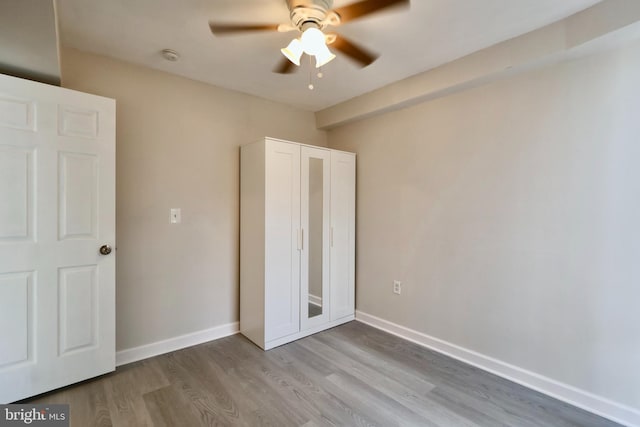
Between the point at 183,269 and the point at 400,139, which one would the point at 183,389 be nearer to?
the point at 183,269

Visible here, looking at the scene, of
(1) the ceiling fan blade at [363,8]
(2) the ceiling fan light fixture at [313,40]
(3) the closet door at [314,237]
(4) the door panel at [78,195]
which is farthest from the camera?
(3) the closet door at [314,237]

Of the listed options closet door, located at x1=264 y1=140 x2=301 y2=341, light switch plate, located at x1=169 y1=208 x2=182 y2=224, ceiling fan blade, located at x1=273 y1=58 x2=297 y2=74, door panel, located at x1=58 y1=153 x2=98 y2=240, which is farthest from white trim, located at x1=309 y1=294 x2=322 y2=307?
ceiling fan blade, located at x1=273 y1=58 x2=297 y2=74

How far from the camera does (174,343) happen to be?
265 centimetres

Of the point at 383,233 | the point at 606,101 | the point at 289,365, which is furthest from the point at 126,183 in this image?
the point at 606,101

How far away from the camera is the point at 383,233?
10.3ft

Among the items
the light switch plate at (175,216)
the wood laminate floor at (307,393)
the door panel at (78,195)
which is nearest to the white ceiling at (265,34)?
the door panel at (78,195)

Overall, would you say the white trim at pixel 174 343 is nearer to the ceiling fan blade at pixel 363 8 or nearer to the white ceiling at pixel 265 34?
the white ceiling at pixel 265 34

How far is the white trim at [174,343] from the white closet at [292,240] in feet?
0.53

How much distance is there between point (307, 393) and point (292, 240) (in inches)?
50.0

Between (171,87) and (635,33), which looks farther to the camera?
(171,87)

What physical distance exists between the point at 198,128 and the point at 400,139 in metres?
1.93

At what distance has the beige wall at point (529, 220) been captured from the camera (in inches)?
71.7

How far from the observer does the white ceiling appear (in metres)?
1.75

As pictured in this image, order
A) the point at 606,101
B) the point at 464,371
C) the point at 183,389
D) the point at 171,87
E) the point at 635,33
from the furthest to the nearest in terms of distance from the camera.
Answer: the point at 171,87
the point at 464,371
the point at 183,389
the point at 606,101
the point at 635,33
